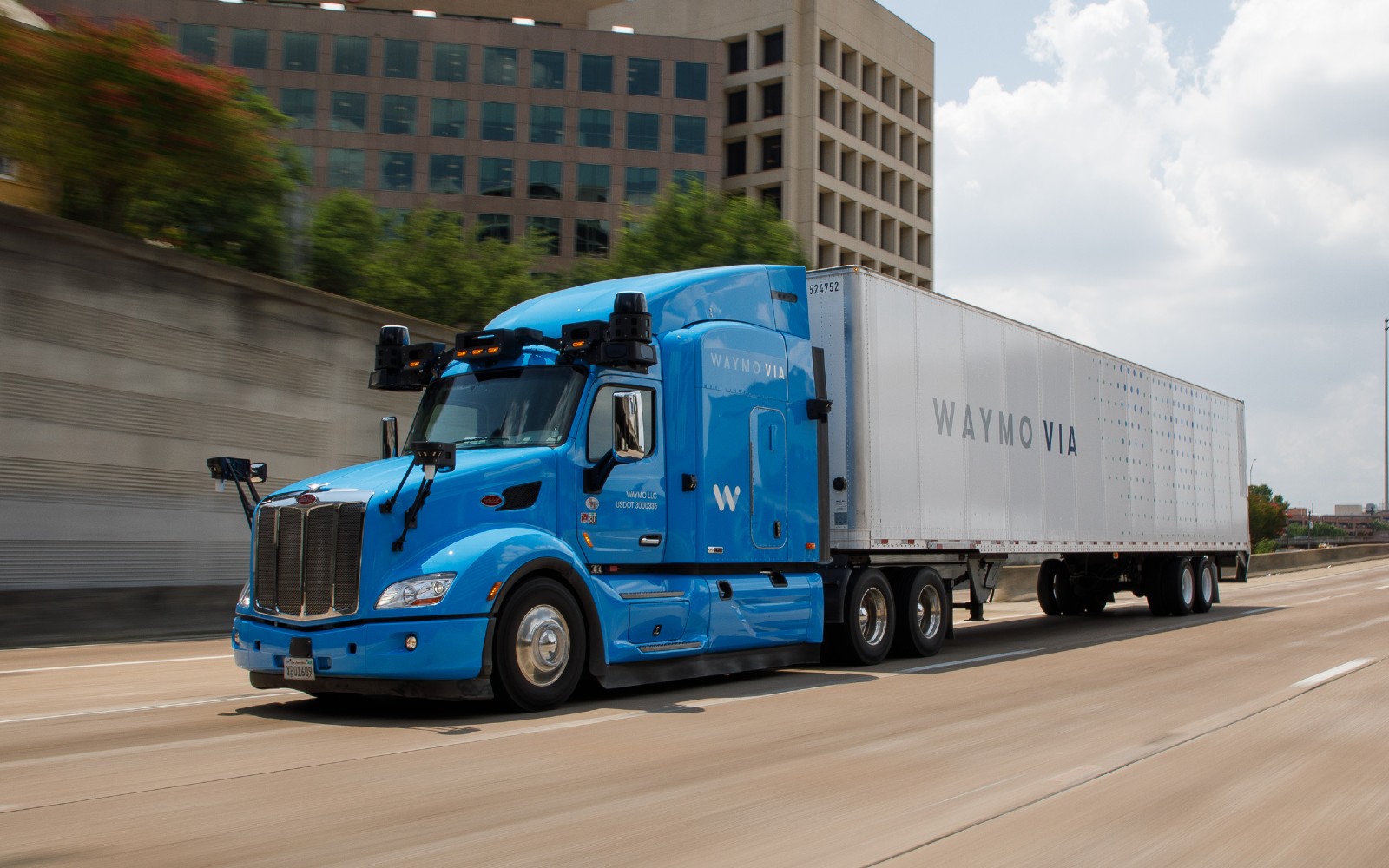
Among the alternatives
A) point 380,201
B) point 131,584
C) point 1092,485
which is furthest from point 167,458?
point 380,201

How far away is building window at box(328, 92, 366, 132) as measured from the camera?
6112cm

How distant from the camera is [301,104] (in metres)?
61.3

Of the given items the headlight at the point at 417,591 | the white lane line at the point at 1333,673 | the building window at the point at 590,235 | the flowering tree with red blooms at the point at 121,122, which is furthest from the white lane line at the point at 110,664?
the building window at the point at 590,235

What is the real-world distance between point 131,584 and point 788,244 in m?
21.6

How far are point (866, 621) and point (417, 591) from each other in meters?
6.07

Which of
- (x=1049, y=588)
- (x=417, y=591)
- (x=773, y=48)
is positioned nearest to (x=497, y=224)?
(x=773, y=48)

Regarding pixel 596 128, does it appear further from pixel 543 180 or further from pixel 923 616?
pixel 923 616

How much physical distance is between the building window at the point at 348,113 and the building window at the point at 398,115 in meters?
0.99

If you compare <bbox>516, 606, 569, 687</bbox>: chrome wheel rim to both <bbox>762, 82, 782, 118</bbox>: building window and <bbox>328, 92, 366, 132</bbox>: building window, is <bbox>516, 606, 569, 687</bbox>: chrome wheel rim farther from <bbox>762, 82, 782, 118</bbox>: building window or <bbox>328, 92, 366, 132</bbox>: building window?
<bbox>762, 82, 782, 118</bbox>: building window

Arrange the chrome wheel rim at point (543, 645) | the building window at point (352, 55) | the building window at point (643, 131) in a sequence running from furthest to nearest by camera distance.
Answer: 1. the building window at point (643, 131)
2. the building window at point (352, 55)
3. the chrome wheel rim at point (543, 645)

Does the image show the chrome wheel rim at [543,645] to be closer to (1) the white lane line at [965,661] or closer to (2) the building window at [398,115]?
(1) the white lane line at [965,661]

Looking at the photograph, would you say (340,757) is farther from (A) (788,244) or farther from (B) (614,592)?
(A) (788,244)

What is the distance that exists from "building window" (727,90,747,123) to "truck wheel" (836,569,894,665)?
2265 inches

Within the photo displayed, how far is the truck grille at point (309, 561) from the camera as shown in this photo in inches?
337
